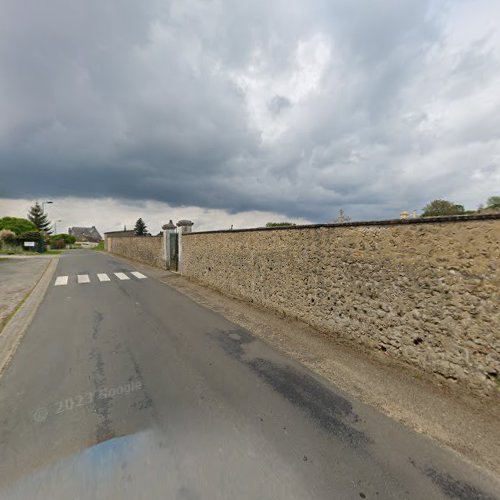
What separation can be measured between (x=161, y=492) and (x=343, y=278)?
4373 mm

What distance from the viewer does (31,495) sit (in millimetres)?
1929

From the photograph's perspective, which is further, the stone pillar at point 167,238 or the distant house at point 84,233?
the distant house at point 84,233

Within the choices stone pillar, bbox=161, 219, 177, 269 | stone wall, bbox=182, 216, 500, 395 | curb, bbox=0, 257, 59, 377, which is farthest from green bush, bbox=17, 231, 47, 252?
stone wall, bbox=182, 216, 500, 395

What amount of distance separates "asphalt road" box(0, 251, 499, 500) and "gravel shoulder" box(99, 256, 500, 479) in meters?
0.24

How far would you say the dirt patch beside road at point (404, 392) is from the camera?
8.73ft

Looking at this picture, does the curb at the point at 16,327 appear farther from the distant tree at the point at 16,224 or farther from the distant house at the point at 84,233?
the distant house at the point at 84,233

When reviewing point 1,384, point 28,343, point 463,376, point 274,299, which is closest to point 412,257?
point 463,376

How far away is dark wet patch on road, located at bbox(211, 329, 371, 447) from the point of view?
2.72m

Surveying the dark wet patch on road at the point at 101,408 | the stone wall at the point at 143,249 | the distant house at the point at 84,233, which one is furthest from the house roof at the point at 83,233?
the dark wet patch on road at the point at 101,408

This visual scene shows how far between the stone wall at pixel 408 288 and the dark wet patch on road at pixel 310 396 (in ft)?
5.65

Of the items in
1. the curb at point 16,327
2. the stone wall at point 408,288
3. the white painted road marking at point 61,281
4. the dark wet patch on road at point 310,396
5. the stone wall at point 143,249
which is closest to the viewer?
the dark wet patch on road at point 310,396

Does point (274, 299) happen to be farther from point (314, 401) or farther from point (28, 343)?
point (28, 343)

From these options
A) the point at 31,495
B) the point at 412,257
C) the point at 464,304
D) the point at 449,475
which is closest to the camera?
the point at 31,495

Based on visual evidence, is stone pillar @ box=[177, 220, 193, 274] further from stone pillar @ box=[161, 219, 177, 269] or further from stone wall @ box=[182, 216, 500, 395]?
stone wall @ box=[182, 216, 500, 395]
